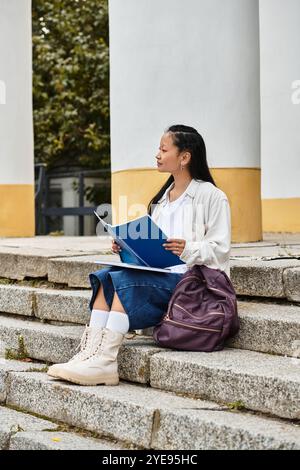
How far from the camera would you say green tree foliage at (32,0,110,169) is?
47.1 feet

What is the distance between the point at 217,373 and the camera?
3650mm

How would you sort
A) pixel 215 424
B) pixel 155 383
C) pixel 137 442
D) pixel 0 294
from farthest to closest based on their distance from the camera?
1. pixel 0 294
2. pixel 155 383
3. pixel 137 442
4. pixel 215 424

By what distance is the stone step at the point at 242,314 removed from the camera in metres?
3.89

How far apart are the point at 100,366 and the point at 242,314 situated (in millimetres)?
728

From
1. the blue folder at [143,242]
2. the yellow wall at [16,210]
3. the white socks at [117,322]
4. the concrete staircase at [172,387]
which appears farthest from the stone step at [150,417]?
the yellow wall at [16,210]

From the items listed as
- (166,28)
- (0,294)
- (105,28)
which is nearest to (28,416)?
(0,294)

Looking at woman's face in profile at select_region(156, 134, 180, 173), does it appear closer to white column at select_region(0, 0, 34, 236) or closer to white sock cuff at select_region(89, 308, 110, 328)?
white sock cuff at select_region(89, 308, 110, 328)

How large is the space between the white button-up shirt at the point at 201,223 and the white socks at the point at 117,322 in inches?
14.5

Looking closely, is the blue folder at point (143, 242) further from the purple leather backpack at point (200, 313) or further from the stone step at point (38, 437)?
the stone step at point (38, 437)

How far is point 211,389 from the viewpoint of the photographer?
12.1 feet

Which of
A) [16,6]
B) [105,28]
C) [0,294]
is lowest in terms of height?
[0,294]

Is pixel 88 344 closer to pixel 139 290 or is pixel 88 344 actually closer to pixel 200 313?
pixel 139 290
